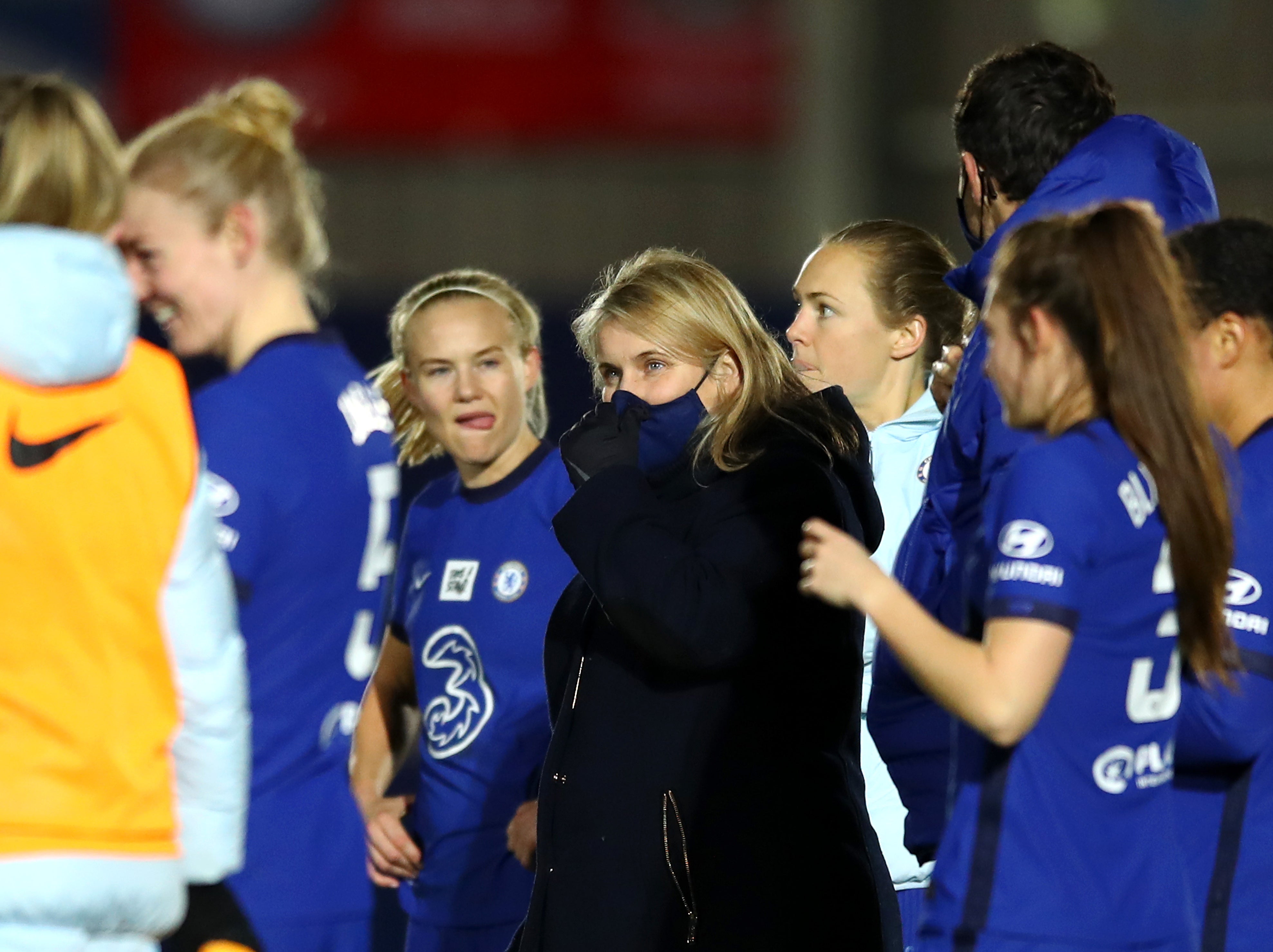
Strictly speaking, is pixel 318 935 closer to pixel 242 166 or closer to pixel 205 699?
pixel 205 699

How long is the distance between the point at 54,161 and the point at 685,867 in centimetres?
127

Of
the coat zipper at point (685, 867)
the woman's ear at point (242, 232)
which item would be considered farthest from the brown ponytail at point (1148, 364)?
the woman's ear at point (242, 232)

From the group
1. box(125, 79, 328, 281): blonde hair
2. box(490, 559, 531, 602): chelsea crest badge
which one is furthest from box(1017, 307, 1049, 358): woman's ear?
box(490, 559, 531, 602): chelsea crest badge

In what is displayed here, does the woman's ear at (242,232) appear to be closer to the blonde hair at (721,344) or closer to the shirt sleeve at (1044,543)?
the blonde hair at (721,344)

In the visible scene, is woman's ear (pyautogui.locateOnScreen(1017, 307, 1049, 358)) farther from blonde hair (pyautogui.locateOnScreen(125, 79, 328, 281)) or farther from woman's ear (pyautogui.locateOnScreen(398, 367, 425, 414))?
woman's ear (pyautogui.locateOnScreen(398, 367, 425, 414))

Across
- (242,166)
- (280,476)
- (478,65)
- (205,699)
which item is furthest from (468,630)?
(478,65)

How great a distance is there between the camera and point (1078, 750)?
2.06 metres

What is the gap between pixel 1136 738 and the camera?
6.86ft

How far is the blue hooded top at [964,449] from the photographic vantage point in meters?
2.76

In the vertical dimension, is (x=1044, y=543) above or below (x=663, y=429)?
below

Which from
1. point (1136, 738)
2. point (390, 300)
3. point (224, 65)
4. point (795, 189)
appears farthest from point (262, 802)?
point (795, 189)

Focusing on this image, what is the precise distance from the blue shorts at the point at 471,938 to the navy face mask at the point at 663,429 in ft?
3.93

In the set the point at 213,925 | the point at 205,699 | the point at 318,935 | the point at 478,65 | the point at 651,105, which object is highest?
the point at 478,65

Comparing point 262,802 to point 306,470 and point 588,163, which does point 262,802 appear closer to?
point 306,470
